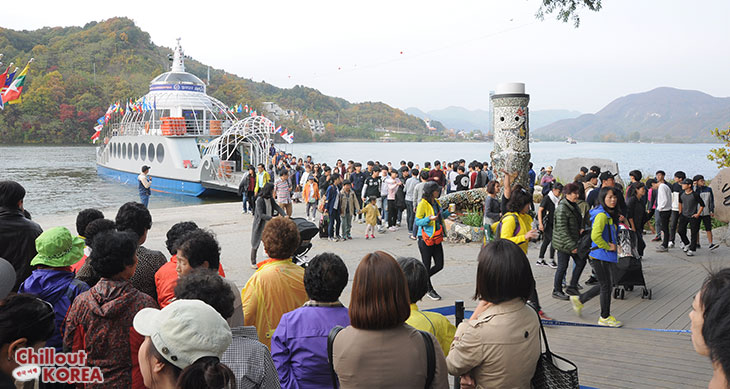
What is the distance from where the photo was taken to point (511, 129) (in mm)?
12703

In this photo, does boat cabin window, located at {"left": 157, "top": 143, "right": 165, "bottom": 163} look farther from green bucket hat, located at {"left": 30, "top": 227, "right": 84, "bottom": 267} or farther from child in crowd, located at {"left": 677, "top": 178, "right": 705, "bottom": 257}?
green bucket hat, located at {"left": 30, "top": 227, "right": 84, "bottom": 267}

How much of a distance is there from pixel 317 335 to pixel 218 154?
2568 cm

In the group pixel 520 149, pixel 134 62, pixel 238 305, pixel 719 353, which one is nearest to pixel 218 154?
pixel 520 149

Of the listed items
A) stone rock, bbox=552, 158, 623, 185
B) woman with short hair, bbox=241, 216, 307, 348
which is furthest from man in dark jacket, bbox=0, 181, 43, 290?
stone rock, bbox=552, 158, 623, 185

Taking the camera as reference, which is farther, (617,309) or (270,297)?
(617,309)

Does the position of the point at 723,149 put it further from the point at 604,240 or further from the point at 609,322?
the point at 609,322

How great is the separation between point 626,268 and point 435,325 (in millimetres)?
5212

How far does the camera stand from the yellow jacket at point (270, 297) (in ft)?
10.9

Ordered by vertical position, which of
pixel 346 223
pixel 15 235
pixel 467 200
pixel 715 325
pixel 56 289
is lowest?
pixel 346 223

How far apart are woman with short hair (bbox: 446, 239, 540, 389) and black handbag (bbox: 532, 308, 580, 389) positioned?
0.26ft

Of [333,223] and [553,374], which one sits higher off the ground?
[553,374]

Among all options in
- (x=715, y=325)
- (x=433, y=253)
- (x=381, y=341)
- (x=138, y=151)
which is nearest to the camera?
(x=715, y=325)

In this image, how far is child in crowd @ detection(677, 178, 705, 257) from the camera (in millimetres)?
9820

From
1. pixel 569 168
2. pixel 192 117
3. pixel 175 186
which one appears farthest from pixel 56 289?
pixel 192 117
